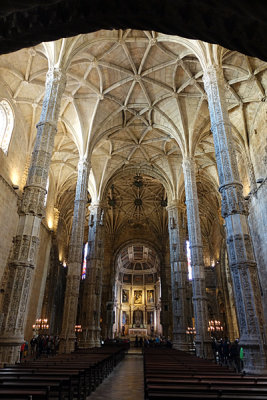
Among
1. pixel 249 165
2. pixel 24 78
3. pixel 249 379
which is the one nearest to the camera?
pixel 249 379

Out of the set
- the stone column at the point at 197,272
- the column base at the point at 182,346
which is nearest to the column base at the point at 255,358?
the stone column at the point at 197,272

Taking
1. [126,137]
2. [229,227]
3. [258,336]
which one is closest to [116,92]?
[126,137]

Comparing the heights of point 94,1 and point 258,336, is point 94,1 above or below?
above

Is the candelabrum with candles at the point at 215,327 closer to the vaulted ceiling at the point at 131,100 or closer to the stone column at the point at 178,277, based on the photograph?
the stone column at the point at 178,277

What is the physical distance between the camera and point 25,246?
9188 millimetres

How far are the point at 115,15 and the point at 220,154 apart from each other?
347 inches

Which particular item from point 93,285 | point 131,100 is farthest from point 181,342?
point 131,100

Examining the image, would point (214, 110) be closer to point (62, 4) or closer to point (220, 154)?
point (220, 154)

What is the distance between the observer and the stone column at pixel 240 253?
823cm

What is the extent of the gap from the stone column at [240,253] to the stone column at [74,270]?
10.0 meters

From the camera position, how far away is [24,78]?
57.0 feet

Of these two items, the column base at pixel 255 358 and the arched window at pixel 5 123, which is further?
the arched window at pixel 5 123

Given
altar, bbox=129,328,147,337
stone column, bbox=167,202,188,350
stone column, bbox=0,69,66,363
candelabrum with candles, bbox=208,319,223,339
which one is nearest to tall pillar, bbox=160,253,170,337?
candelabrum with candles, bbox=208,319,223,339

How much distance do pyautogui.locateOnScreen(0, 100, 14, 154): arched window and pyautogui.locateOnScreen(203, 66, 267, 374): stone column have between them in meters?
12.8
